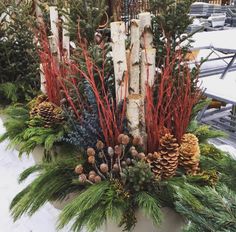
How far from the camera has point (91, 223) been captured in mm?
855

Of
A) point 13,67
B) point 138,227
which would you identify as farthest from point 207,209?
point 13,67

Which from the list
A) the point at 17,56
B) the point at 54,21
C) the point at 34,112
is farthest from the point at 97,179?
the point at 17,56

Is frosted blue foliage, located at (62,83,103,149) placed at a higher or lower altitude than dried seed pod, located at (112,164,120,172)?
higher

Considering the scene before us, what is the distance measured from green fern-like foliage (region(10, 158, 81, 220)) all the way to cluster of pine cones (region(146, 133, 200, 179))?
0.25 m

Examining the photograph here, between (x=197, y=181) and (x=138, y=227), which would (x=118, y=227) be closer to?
(x=138, y=227)

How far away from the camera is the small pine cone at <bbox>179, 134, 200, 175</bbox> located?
104 cm

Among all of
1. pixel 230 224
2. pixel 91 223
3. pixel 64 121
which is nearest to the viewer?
pixel 230 224

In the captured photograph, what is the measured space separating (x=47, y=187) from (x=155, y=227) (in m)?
0.34

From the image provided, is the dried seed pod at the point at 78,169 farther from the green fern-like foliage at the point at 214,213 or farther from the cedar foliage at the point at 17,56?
the cedar foliage at the point at 17,56

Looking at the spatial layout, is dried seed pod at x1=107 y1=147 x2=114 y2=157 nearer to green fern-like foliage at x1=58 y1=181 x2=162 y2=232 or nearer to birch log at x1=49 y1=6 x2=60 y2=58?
green fern-like foliage at x1=58 y1=181 x2=162 y2=232

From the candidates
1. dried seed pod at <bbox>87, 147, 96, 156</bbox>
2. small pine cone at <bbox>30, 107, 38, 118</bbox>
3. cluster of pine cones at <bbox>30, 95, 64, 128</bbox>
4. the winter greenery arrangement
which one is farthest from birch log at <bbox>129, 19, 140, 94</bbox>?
small pine cone at <bbox>30, 107, 38, 118</bbox>

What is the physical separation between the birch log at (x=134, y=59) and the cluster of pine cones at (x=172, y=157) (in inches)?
7.5

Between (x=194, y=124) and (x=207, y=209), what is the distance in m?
0.62

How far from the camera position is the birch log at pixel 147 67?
105cm
